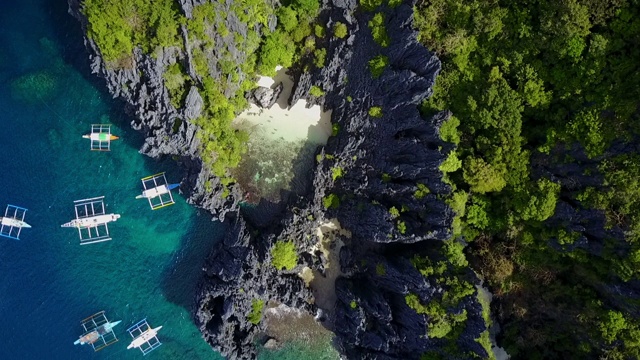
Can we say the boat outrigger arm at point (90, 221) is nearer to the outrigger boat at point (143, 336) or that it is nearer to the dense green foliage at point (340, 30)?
the outrigger boat at point (143, 336)

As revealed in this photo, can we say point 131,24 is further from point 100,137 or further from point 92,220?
point 92,220

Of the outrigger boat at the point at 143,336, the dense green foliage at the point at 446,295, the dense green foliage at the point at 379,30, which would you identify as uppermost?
the dense green foliage at the point at 379,30

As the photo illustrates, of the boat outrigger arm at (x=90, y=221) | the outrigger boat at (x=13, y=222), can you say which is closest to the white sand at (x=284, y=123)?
the boat outrigger arm at (x=90, y=221)

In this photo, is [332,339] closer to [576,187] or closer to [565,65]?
[576,187]

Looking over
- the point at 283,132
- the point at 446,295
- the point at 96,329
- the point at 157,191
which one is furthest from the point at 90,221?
the point at 446,295

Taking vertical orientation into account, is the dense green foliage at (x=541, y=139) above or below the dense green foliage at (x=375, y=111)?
below

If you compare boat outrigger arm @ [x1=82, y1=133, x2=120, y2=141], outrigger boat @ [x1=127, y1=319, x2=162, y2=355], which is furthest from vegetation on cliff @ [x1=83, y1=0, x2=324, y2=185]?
outrigger boat @ [x1=127, y1=319, x2=162, y2=355]

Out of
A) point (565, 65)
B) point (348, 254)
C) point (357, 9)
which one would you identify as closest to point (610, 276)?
point (565, 65)
